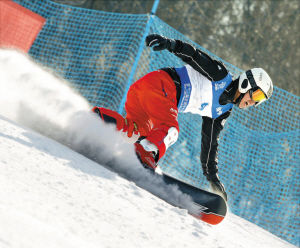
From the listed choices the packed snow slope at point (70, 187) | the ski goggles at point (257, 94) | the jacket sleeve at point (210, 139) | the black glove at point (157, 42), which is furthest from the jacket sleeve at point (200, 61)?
the packed snow slope at point (70, 187)

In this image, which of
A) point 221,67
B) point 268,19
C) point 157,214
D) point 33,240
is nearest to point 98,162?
point 157,214

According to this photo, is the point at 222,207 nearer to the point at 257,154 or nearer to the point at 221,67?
the point at 221,67

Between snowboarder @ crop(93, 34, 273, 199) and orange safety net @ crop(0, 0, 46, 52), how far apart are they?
3121mm

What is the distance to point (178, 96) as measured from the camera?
335 centimetres

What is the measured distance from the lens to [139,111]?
333cm

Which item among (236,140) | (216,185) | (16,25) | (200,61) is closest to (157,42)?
(200,61)

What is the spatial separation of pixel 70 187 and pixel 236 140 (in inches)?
162

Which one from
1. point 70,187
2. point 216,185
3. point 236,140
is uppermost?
point 236,140

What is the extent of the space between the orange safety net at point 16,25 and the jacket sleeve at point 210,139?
11.4 ft

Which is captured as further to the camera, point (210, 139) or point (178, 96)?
point (210, 139)

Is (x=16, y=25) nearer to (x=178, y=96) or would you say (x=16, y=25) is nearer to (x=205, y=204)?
(x=178, y=96)

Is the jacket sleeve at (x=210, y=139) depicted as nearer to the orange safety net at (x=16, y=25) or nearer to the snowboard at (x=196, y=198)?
the snowboard at (x=196, y=198)

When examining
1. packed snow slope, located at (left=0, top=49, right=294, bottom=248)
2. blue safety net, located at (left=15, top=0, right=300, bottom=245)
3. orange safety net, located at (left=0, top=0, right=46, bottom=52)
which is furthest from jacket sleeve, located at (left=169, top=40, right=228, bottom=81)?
orange safety net, located at (left=0, top=0, right=46, bottom=52)

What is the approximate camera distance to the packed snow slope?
63.2 inches
